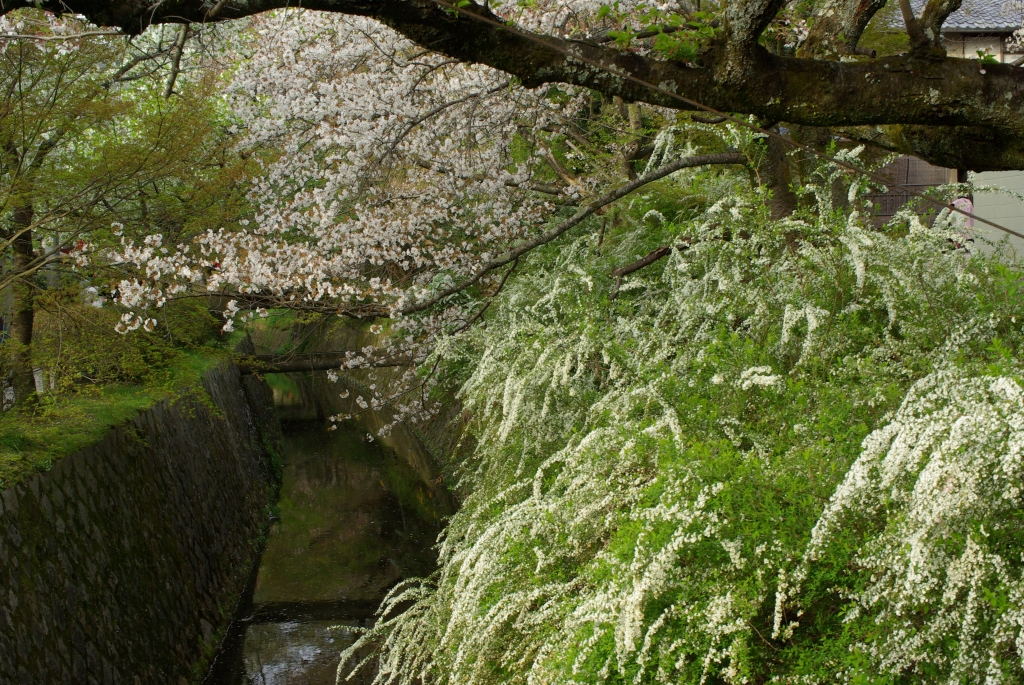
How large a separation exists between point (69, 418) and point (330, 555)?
410 cm

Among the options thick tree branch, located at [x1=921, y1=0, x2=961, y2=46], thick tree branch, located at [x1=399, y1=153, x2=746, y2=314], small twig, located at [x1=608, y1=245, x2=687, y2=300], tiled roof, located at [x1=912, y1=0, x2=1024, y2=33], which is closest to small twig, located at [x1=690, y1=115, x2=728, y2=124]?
thick tree branch, located at [x1=399, y1=153, x2=746, y2=314]

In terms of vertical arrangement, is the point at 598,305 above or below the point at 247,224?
below

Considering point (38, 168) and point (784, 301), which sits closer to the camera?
point (784, 301)

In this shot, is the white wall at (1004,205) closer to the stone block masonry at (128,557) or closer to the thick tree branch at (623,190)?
the thick tree branch at (623,190)

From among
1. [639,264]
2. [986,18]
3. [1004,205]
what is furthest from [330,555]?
[986,18]

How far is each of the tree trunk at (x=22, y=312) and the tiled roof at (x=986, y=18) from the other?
14.9 meters

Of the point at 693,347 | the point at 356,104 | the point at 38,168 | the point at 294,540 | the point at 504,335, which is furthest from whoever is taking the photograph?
the point at 294,540

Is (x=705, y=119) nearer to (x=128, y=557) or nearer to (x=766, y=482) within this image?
(x=766, y=482)

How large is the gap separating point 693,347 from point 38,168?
21.3ft

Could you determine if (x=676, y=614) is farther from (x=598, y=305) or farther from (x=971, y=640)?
(x=598, y=305)

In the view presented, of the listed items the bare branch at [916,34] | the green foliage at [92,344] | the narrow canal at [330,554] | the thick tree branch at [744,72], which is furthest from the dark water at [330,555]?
the bare branch at [916,34]

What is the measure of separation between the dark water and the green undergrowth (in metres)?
2.52

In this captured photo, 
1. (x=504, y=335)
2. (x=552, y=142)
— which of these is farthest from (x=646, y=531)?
(x=552, y=142)

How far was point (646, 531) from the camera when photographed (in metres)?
3.25
